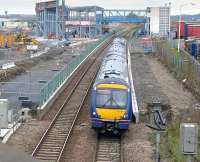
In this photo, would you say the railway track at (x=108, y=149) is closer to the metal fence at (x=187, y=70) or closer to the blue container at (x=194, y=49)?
the metal fence at (x=187, y=70)

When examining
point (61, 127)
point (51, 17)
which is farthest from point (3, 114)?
point (51, 17)

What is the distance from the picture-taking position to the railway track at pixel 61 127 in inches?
686

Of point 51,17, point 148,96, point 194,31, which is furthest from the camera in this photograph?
point 51,17

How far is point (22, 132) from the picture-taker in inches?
798

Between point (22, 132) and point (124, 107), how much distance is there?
169 inches

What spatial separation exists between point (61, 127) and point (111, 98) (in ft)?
9.92

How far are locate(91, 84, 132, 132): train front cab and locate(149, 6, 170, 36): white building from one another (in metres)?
83.3

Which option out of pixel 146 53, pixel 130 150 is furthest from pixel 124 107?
pixel 146 53

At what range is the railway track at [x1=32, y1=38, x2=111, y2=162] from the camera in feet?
57.2

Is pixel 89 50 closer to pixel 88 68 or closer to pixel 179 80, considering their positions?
pixel 88 68

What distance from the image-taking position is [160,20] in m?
104

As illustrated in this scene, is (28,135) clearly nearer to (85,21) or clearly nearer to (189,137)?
(189,137)

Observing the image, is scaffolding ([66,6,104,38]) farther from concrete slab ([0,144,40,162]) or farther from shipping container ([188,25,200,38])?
concrete slab ([0,144,40,162])

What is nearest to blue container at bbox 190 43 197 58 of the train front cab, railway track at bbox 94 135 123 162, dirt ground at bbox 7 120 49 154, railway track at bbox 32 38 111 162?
railway track at bbox 32 38 111 162
